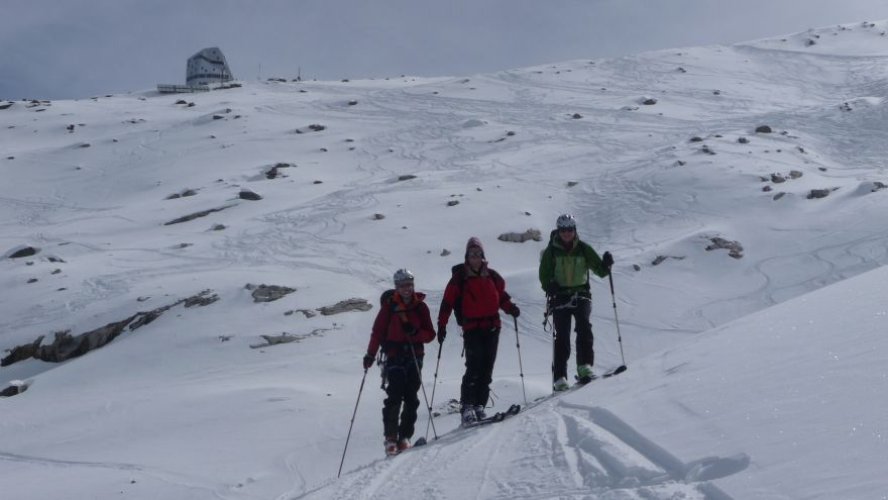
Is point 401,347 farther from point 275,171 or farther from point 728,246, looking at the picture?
point 275,171

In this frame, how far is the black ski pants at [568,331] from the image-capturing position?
877 centimetres

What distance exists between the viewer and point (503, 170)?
Result: 32.2 meters

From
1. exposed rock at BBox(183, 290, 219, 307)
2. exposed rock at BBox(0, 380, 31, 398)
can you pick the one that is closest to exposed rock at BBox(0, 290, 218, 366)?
exposed rock at BBox(183, 290, 219, 307)

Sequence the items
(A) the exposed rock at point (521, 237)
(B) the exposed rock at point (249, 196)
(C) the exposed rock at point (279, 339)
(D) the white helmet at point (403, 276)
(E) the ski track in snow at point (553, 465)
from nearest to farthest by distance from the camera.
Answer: (E) the ski track in snow at point (553, 465) → (D) the white helmet at point (403, 276) → (C) the exposed rock at point (279, 339) → (A) the exposed rock at point (521, 237) → (B) the exposed rock at point (249, 196)

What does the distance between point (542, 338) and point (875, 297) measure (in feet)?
32.9

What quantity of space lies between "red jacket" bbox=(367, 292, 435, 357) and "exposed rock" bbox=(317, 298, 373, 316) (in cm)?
889

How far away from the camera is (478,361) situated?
8422 mm

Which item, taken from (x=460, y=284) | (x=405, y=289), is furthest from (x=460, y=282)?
(x=405, y=289)

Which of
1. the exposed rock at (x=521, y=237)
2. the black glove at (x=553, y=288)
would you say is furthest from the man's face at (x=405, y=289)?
the exposed rock at (x=521, y=237)

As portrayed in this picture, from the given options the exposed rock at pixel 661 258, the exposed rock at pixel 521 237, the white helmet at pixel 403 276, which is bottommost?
the exposed rock at pixel 661 258

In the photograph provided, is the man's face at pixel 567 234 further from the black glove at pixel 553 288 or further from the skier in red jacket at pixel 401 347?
the skier in red jacket at pixel 401 347

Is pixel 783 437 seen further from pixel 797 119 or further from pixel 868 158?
pixel 797 119

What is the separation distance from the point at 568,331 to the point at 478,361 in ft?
3.73

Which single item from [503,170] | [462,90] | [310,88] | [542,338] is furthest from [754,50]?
[542,338]
